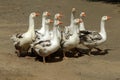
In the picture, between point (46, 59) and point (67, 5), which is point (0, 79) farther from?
point (67, 5)

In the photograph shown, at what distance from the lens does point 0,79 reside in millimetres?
9656

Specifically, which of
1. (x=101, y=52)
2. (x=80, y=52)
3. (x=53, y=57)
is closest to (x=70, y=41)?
(x=53, y=57)

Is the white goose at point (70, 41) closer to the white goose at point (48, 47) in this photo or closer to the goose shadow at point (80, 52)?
the white goose at point (48, 47)

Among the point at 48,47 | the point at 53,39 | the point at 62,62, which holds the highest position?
the point at 53,39

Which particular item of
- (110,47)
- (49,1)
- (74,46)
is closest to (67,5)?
(49,1)

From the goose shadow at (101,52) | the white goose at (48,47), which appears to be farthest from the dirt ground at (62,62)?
the white goose at (48,47)

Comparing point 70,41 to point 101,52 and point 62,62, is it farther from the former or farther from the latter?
point 101,52

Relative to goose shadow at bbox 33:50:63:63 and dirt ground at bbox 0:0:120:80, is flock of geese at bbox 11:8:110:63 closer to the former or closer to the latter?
goose shadow at bbox 33:50:63:63

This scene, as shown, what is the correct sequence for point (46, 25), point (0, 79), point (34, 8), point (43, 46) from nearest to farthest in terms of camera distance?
1. point (0, 79)
2. point (43, 46)
3. point (46, 25)
4. point (34, 8)

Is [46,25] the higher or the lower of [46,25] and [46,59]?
the higher

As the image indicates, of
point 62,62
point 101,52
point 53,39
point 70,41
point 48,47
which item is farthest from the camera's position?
point 101,52

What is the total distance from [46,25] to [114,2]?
470 inches

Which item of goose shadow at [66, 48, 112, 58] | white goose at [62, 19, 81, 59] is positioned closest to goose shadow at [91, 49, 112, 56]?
goose shadow at [66, 48, 112, 58]

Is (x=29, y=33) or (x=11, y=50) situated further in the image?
(x=11, y=50)
